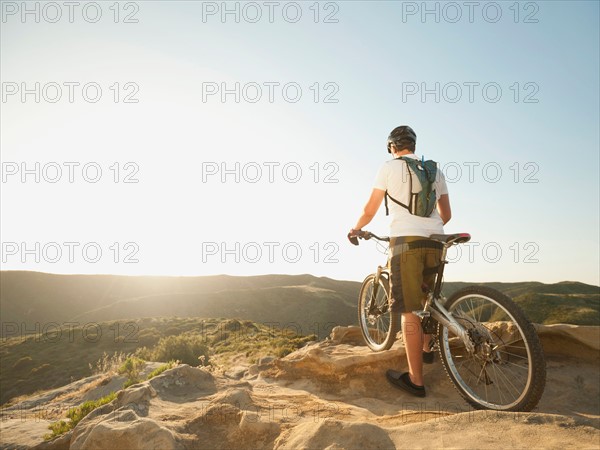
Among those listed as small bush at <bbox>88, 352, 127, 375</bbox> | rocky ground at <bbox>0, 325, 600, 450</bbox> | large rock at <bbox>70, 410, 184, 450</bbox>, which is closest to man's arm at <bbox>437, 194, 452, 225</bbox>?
rocky ground at <bbox>0, 325, 600, 450</bbox>

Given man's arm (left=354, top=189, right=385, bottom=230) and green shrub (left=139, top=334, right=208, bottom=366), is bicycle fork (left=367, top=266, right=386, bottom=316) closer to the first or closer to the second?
man's arm (left=354, top=189, right=385, bottom=230)

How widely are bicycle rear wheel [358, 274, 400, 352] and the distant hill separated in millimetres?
44655

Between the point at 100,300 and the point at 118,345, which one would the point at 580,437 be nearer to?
the point at 118,345

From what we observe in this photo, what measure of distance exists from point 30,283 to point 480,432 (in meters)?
94.0

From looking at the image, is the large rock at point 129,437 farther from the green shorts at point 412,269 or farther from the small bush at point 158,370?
the green shorts at point 412,269

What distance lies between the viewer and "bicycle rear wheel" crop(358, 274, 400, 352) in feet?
19.8

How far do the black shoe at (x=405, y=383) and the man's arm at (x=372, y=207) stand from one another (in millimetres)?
2047

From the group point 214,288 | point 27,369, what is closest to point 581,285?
point 214,288

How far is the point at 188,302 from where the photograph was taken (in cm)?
6544

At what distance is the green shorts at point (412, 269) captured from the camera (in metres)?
4.57

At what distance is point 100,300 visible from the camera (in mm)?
79500

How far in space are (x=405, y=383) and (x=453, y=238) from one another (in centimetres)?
205

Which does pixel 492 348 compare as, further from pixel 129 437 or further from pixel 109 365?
pixel 109 365

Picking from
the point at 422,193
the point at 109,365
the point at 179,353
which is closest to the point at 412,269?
the point at 422,193
